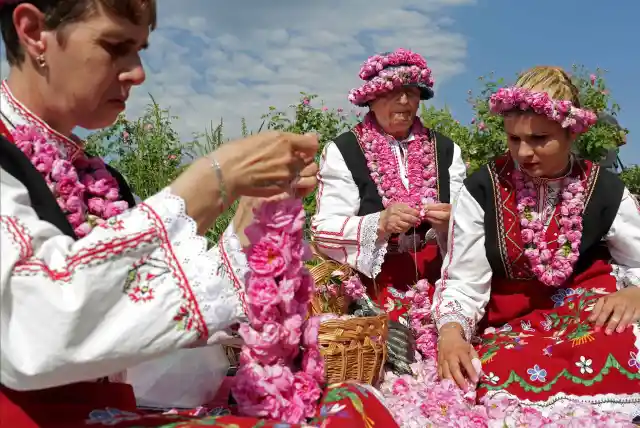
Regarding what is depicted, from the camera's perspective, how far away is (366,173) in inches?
173

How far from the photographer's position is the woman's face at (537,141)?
10.6ft

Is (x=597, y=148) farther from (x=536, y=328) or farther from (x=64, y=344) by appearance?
(x=64, y=344)

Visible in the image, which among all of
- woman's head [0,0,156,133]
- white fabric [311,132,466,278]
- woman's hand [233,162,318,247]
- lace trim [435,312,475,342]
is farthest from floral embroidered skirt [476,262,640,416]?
woman's head [0,0,156,133]

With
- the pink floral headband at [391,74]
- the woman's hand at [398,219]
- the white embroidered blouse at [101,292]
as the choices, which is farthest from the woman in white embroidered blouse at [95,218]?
the pink floral headband at [391,74]

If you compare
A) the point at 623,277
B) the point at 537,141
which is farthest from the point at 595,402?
the point at 537,141

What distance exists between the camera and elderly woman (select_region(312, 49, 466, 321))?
4059 mm

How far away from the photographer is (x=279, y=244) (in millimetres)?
1812

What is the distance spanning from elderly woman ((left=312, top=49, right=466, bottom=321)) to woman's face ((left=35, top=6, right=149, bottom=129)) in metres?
2.37

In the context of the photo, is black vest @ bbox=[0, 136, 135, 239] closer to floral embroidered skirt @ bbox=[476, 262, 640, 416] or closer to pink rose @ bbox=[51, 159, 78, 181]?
pink rose @ bbox=[51, 159, 78, 181]

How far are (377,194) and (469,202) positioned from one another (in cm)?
99

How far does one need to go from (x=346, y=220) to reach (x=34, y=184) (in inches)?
110

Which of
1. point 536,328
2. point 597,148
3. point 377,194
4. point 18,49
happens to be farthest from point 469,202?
point 597,148

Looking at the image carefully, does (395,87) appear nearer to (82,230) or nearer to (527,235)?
(527,235)

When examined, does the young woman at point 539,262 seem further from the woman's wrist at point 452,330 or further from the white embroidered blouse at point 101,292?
the white embroidered blouse at point 101,292
